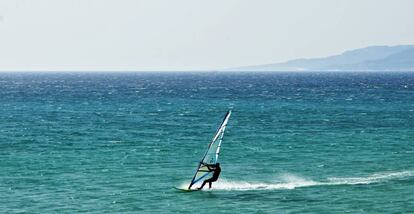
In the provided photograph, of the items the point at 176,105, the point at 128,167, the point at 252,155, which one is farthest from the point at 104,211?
the point at 176,105

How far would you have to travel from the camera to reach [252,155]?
2798 inches

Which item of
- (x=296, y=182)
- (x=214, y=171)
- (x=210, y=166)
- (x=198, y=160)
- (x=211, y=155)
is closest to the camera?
(x=214, y=171)

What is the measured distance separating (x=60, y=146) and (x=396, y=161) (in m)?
35.3

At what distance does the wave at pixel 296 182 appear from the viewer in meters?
54.0


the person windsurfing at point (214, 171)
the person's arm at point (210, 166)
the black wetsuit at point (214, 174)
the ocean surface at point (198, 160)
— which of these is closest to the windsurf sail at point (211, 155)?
the person's arm at point (210, 166)

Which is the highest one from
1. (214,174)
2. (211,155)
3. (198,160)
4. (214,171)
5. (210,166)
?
(211,155)

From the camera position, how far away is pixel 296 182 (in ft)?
183

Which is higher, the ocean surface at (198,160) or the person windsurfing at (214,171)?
the person windsurfing at (214,171)

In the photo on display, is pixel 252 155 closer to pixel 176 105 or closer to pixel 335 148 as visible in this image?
pixel 335 148

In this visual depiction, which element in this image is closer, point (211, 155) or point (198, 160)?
point (211, 155)

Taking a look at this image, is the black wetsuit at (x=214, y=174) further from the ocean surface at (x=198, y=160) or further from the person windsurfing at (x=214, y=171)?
the ocean surface at (x=198, y=160)

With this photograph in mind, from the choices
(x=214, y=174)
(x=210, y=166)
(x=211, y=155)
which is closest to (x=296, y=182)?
(x=211, y=155)

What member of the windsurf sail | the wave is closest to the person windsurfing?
the windsurf sail

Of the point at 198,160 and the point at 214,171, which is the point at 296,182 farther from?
the point at 198,160
